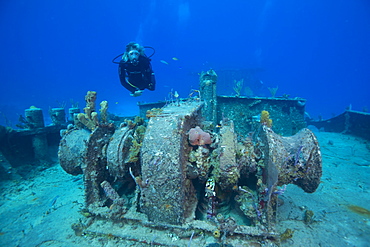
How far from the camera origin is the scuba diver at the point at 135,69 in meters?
6.11

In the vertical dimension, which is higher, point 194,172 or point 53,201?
point 194,172

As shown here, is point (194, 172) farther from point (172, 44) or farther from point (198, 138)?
point (172, 44)

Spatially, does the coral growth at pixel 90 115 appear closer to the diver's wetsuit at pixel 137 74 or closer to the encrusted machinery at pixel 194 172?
the encrusted machinery at pixel 194 172

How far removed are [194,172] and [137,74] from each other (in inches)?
198

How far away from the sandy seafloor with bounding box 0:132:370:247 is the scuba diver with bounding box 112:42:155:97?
3831 millimetres

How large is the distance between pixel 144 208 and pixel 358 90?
546 ft

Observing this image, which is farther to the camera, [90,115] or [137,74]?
[137,74]

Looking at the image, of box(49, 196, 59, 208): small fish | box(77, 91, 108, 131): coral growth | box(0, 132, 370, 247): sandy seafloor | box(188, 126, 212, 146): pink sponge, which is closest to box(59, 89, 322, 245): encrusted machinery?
box(188, 126, 212, 146): pink sponge

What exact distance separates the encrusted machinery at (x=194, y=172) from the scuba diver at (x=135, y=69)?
3.48 m

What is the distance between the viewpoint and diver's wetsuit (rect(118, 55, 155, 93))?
634 cm

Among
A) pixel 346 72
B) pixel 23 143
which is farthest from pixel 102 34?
pixel 346 72

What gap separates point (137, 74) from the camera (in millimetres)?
6539

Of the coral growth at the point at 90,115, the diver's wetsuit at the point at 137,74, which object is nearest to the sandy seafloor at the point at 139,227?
the coral growth at the point at 90,115

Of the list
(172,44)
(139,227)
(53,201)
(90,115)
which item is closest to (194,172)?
(139,227)
